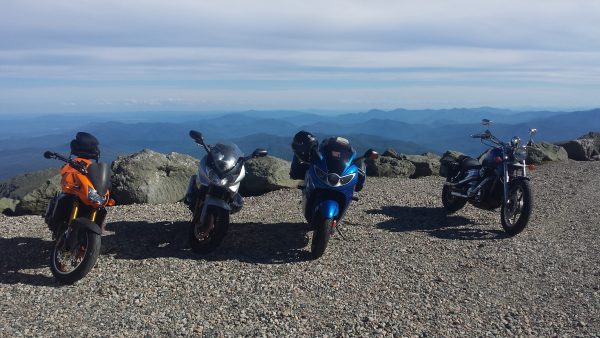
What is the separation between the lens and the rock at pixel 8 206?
10.3 meters

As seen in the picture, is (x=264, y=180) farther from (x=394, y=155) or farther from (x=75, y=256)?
(x=75, y=256)

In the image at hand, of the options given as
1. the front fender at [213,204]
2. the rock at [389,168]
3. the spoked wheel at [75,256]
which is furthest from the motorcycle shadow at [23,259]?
the rock at [389,168]

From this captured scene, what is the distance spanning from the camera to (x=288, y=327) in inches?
193


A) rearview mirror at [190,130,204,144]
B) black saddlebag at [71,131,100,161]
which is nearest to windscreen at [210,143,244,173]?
rearview mirror at [190,130,204,144]

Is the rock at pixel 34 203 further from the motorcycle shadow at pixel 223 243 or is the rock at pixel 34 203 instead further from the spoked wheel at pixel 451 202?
the spoked wheel at pixel 451 202

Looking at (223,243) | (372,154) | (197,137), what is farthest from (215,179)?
(372,154)

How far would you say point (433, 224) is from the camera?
9.39 m

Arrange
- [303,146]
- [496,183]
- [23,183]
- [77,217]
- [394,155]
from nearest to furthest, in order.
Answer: [77,217]
[303,146]
[496,183]
[23,183]
[394,155]

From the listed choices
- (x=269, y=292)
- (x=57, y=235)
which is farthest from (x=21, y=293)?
(x=269, y=292)

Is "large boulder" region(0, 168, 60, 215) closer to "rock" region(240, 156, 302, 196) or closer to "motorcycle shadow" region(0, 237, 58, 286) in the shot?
"motorcycle shadow" region(0, 237, 58, 286)

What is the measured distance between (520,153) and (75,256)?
758cm

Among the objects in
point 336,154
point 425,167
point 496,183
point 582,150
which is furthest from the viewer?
point 582,150

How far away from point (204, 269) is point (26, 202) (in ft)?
18.9

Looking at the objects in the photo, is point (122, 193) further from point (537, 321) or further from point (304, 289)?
point (537, 321)
